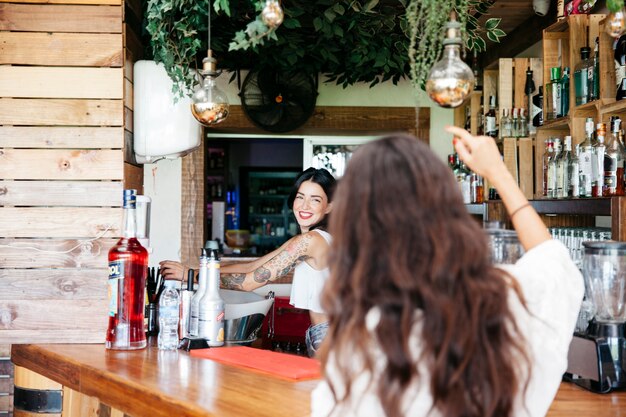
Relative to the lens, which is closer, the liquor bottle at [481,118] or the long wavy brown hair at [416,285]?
the long wavy brown hair at [416,285]

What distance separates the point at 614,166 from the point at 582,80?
1.79 ft

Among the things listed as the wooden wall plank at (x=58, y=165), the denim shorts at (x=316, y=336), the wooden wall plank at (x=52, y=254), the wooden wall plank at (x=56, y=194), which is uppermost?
the wooden wall plank at (x=58, y=165)

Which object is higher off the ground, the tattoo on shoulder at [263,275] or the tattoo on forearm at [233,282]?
the tattoo on shoulder at [263,275]

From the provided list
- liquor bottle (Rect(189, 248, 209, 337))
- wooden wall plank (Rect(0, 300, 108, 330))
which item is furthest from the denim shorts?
wooden wall plank (Rect(0, 300, 108, 330))

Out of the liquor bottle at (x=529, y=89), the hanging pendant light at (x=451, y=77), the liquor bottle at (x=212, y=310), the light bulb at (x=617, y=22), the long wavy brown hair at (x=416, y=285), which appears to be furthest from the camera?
the liquor bottle at (x=529, y=89)

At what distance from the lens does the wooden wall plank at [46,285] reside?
2.57 meters

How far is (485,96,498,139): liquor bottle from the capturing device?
4477 millimetres

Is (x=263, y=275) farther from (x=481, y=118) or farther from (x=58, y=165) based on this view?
(x=481, y=118)

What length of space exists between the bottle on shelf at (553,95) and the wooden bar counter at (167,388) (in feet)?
5.99

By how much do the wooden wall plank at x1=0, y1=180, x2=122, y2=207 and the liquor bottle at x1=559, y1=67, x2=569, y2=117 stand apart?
7.06 ft

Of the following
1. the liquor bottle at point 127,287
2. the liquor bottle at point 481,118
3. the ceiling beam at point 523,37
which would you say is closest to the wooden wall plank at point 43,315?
the liquor bottle at point 127,287

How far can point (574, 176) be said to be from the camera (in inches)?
124

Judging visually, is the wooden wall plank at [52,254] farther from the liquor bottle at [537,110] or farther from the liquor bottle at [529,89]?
the liquor bottle at [529,89]

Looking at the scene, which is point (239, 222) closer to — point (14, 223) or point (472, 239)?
point (14, 223)
